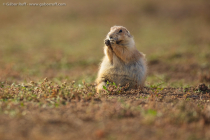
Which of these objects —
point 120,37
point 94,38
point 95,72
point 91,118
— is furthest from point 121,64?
point 94,38

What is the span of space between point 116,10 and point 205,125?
17719mm

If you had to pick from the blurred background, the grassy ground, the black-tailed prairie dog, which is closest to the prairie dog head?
the black-tailed prairie dog

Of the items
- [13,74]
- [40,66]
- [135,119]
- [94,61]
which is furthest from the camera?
[94,61]

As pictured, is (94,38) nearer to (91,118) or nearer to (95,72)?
(95,72)

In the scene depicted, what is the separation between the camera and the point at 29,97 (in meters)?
4.93

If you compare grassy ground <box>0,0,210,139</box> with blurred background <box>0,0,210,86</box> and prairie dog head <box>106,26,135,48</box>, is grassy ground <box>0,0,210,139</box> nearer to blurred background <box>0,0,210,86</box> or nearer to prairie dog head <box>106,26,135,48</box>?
blurred background <box>0,0,210,86</box>

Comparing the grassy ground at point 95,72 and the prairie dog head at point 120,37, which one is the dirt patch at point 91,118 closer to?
the grassy ground at point 95,72

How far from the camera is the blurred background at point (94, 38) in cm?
956

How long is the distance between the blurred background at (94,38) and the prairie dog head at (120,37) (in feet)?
4.79

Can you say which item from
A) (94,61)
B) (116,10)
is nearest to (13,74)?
(94,61)

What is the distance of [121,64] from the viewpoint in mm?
6309

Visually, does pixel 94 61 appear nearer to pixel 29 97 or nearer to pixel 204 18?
pixel 29 97

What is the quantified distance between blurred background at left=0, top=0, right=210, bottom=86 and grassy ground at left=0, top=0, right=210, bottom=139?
4 centimetres

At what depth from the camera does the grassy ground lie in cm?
375
